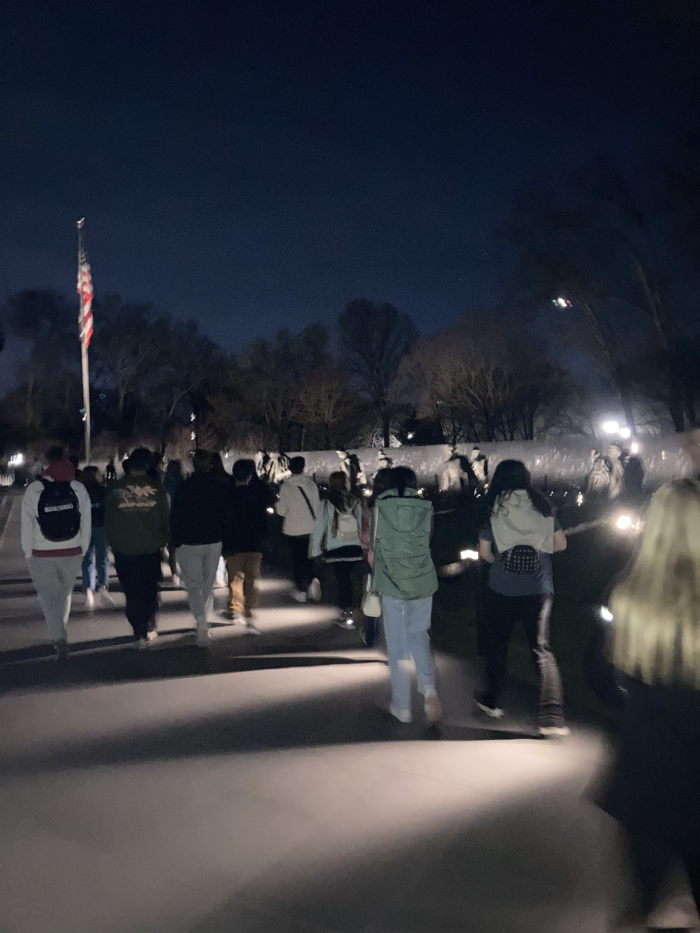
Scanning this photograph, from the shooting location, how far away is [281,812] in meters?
4.28

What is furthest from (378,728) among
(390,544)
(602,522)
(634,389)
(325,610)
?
(634,389)

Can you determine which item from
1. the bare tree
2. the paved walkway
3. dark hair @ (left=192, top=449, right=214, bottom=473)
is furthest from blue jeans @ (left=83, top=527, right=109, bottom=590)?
the bare tree

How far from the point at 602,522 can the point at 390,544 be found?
26.1 ft

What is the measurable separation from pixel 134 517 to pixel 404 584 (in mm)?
3087

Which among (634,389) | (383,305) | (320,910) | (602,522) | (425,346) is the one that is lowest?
(320,910)

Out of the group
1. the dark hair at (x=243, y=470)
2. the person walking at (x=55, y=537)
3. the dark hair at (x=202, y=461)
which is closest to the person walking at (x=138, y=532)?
the person walking at (x=55, y=537)

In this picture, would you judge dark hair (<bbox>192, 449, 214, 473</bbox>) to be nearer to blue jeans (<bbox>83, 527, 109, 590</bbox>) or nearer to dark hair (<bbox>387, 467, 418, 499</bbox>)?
dark hair (<bbox>387, 467, 418, 499</bbox>)

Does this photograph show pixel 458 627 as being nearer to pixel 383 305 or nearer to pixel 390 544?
pixel 390 544

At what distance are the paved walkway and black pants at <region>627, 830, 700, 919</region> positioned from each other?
14 centimetres

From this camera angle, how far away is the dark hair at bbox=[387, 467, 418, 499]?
592 cm

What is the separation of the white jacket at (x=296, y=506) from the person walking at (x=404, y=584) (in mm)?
4168

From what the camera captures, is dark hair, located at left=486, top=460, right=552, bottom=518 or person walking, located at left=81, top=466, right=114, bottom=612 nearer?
dark hair, located at left=486, top=460, right=552, bottom=518

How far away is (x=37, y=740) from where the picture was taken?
5.43m

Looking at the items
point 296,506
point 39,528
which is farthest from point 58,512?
point 296,506
